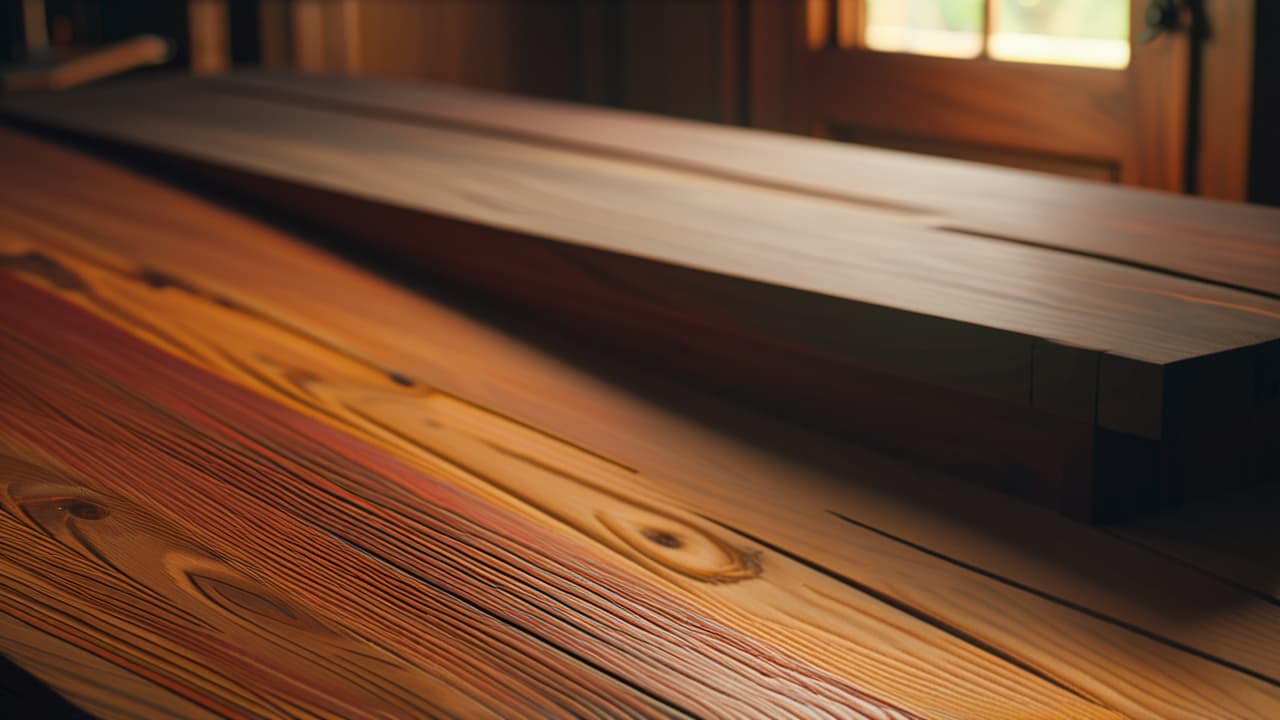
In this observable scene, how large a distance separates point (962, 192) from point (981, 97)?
1115mm

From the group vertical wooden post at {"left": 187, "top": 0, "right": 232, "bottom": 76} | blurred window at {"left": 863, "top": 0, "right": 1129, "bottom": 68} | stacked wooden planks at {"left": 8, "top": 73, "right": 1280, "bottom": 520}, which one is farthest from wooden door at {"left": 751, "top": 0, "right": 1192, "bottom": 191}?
vertical wooden post at {"left": 187, "top": 0, "right": 232, "bottom": 76}

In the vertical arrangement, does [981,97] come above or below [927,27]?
below

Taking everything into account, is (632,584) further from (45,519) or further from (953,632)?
(45,519)

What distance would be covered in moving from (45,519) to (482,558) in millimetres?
231

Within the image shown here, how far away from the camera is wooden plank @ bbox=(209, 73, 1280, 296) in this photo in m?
0.98

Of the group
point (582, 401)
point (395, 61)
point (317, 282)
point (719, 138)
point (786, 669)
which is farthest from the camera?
point (395, 61)

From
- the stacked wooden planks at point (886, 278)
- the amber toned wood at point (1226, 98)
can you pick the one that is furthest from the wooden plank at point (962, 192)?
the amber toned wood at point (1226, 98)

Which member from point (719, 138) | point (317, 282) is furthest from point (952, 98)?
point (317, 282)

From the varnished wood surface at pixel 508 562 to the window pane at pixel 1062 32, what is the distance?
4.48 ft

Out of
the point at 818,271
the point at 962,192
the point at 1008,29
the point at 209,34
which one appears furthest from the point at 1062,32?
the point at 209,34

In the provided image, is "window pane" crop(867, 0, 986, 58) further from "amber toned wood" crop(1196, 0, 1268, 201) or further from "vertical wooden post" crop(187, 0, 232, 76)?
"vertical wooden post" crop(187, 0, 232, 76)

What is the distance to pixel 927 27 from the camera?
2383 mm

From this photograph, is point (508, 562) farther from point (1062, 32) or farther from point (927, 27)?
point (927, 27)

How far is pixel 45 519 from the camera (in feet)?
2.27
